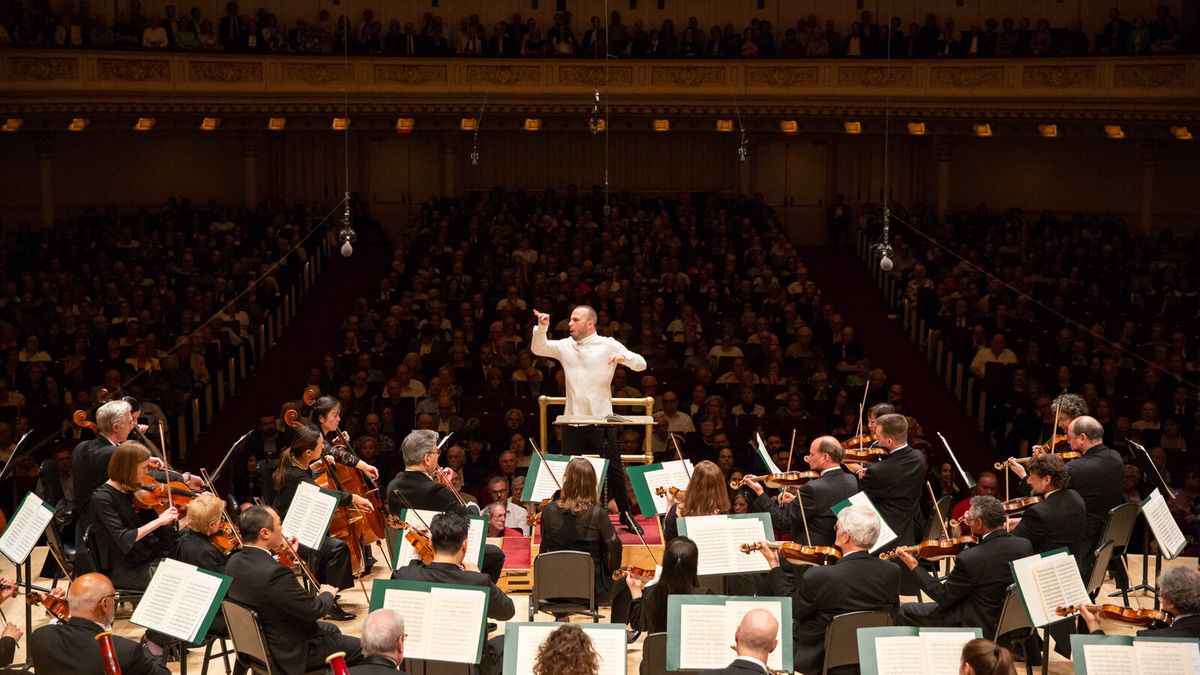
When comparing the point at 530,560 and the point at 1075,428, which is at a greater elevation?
the point at 1075,428

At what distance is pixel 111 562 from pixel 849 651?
3.80 meters

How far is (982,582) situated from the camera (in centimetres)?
618

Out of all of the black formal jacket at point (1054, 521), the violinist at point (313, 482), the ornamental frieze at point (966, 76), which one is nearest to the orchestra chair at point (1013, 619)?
the black formal jacket at point (1054, 521)

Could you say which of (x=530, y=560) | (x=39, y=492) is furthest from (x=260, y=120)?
(x=530, y=560)

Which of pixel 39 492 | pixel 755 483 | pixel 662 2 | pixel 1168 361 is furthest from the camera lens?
pixel 662 2

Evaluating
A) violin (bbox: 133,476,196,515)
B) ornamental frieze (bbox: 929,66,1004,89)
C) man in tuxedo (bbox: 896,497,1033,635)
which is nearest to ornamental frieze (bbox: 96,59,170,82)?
ornamental frieze (bbox: 929,66,1004,89)

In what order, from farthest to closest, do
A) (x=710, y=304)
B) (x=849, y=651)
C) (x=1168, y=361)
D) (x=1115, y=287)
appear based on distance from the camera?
(x=1115, y=287)
(x=710, y=304)
(x=1168, y=361)
(x=849, y=651)

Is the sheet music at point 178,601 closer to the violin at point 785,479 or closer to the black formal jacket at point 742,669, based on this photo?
the black formal jacket at point 742,669

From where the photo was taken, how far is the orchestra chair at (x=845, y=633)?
575 centimetres

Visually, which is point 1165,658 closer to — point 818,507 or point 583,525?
point 818,507

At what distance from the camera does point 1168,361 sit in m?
12.4

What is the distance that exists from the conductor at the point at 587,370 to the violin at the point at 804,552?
2157mm

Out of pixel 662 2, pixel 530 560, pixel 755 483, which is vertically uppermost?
pixel 662 2

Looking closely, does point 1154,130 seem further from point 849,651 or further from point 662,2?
point 849,651
